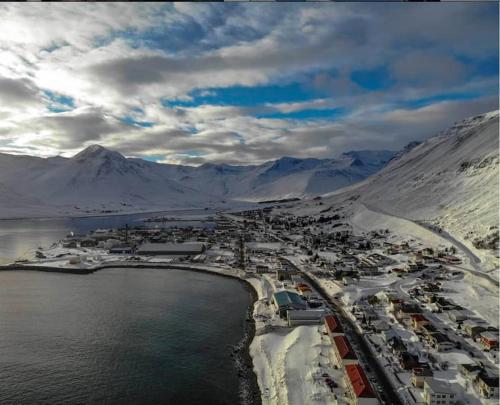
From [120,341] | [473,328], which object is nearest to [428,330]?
[473,328]

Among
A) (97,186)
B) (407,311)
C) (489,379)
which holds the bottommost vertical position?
(489,379)

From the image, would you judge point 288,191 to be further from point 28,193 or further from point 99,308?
point 99,308

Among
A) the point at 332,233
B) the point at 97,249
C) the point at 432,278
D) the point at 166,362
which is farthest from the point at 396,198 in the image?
the point at 166,362

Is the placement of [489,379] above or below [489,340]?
below

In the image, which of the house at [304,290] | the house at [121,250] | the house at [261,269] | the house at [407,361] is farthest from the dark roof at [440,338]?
the house at [121,250]

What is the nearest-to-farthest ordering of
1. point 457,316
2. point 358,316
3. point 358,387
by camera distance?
point 358,387 → point 457,316 → point 358,316

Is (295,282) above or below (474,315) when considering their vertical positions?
above

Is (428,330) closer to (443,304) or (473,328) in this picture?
(473,328)

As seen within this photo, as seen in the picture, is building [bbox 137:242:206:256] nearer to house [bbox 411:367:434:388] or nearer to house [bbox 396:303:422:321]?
house [bbox 396:303:422:321]
